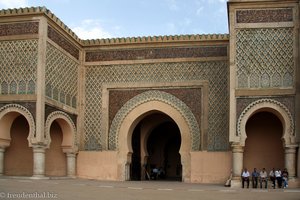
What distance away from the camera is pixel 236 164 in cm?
1300

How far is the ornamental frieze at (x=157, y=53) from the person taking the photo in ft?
49.8

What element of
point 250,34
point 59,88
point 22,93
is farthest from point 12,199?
point 250,34

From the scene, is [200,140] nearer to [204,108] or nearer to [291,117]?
[204,108]

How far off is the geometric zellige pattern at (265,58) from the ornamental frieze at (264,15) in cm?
26

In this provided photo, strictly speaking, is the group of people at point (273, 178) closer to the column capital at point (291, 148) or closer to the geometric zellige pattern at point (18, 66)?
the column capital at point (291, 148)

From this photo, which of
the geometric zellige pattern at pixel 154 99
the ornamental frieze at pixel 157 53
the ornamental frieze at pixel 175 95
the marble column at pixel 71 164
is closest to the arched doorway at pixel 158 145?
the geometric zellige pattern at pixel 154 99

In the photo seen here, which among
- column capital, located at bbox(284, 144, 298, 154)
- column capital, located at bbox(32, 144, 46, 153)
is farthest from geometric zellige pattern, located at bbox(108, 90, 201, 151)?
column capital, located at bbox(284, 144, 298, 154)

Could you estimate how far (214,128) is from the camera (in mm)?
14742

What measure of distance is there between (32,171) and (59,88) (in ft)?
8.10

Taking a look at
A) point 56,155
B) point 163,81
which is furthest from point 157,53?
point 56,155

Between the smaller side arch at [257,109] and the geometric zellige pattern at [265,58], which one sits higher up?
the geometric zellige pattern at [265,58]

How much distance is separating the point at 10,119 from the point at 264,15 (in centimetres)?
726

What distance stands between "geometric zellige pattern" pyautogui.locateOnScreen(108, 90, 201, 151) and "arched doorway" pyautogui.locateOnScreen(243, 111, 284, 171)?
150 cm

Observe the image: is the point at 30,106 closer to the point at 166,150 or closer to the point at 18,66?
the point at 18,66
